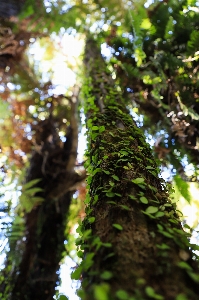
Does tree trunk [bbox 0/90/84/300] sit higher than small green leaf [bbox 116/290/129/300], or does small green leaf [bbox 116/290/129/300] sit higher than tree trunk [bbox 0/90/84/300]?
tree trunk [bbox 0/90/84/300]

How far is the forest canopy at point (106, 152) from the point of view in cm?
105

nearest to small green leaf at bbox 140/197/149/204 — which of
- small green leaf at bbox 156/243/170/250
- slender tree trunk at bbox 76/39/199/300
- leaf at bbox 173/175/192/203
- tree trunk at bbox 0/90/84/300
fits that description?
slender tree trunk at bbox 76/39/199/300

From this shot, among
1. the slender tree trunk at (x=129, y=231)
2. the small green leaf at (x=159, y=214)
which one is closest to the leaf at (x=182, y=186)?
the slender tree trunk at (x=129, y=231)

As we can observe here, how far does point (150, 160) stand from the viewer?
179 centimetres

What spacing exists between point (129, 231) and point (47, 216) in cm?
334

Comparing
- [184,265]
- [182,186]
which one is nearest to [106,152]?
[184,265]

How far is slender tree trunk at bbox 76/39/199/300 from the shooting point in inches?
34.8

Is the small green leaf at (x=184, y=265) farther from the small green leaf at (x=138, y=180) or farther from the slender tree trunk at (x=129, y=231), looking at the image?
the small green leaf at (x=138, y=180)

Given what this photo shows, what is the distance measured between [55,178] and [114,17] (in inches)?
115

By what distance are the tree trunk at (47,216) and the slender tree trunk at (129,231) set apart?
2368mm

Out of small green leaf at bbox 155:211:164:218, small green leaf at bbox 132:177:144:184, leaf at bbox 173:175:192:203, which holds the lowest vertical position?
small green leaf at bbox 155:211:164:218

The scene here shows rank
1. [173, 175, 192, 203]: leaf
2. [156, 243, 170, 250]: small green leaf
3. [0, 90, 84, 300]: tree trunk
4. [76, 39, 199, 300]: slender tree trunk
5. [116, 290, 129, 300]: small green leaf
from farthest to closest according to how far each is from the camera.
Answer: [0, 90, 84, 300]: tree trunk < [173, 175, 192, 203]: leaf < [156, 243, 170, 250]: small green leaf < [76, 39, 199, 300]: slender tree trunk < [116, 290, 129, 300]: small green leaf

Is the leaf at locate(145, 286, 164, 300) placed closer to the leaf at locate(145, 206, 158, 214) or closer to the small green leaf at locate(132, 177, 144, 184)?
the leaf at locate(145, 206, 158, 214)

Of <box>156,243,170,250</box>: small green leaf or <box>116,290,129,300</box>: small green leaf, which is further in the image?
<box>156,243,170,250</box>: small green leaf
